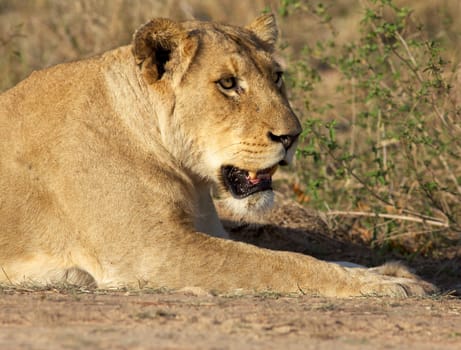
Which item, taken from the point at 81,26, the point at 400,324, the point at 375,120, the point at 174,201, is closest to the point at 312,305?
the point at 400,324

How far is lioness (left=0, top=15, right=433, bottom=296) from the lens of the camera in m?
4.51

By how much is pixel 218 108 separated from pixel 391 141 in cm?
253

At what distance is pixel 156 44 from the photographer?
187 inches

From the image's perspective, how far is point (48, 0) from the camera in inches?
475

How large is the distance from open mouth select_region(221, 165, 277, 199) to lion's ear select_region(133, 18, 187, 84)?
59 cm

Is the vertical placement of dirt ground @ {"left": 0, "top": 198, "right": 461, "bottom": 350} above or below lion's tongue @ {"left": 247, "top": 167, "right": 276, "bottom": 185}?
below

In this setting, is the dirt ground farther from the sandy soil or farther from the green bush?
the green bush

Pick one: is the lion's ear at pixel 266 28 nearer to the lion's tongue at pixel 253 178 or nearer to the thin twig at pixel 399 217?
the lion's tongue at pixel 253 178

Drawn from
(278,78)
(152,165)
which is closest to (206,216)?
(152,165)

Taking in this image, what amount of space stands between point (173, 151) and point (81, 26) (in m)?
6.11

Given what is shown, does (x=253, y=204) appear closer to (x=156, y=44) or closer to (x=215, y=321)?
(x=156, y=44)

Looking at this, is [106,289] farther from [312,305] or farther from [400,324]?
[400,324]

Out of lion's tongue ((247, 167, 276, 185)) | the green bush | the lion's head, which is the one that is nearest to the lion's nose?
the lion's head

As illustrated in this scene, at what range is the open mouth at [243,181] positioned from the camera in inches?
190
